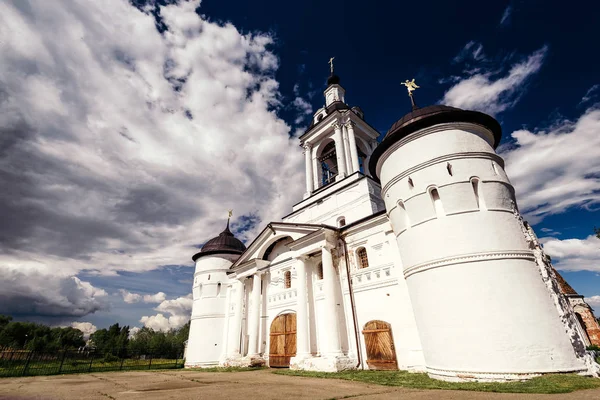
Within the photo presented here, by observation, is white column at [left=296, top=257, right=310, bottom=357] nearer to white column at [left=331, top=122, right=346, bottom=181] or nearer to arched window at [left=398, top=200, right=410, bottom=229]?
arched window at [left=398, top=200, right=410, bottom=229]

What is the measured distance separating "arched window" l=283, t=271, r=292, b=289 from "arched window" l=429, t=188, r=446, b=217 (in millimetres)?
10580

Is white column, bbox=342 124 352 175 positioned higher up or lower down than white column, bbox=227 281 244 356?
higher up

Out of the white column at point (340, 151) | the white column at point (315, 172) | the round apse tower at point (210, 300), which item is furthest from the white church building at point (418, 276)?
the round apse tower at point (210, 300)

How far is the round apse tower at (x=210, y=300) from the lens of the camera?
2140 cm

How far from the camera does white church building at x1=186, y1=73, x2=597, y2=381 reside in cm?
828

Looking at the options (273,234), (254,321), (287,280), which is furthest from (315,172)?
(254,321)

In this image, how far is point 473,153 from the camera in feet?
34.4

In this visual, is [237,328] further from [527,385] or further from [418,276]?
[527,385]

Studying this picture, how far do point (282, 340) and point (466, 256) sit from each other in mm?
12005

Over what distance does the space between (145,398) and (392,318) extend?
9.84 m

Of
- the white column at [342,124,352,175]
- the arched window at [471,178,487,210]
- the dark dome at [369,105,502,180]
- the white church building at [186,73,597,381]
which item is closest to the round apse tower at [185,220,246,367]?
the white church building at [186,73,597,381]

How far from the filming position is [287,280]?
711 inches

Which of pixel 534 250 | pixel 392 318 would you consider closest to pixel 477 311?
pixel 534 250

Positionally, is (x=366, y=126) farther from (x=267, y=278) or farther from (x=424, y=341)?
(x=424, y=341)
